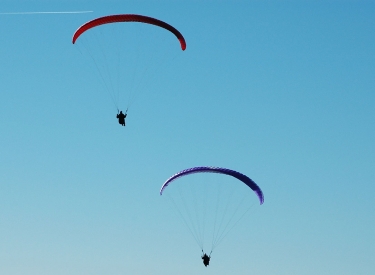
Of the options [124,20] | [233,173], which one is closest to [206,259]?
[233,173]

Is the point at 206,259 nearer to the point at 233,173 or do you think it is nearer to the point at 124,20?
the point at 233,173

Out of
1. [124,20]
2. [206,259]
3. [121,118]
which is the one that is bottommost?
[206,259]

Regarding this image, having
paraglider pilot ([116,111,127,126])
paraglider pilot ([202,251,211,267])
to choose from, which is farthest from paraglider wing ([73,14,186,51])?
paraglider pilot ([202,251,211,267])

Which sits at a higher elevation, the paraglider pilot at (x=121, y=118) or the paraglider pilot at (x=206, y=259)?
the paraglider pilot at (x=121, y=118)

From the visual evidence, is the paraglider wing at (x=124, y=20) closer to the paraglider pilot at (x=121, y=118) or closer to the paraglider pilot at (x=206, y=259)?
the paraglider pilot at (x=121, y=118)

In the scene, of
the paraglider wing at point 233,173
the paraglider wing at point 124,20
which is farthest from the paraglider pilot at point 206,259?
the paraglider wing at point 124,20

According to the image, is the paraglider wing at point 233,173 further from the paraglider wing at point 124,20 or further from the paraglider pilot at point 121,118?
the paraglider wing at point 124,20

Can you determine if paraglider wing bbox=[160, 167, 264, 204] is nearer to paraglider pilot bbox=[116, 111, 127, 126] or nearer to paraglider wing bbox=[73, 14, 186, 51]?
paraglider pilot bbox=[116, 111, 127, 126]

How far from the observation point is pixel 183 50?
5394cm

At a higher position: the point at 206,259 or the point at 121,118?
the point at 121,118

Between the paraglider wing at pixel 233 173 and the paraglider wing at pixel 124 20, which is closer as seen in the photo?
the paraglider wing at pixel 124 20

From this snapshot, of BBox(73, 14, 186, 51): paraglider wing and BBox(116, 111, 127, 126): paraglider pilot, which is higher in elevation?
BBox(73, 14, 186, 51): paraglider wing

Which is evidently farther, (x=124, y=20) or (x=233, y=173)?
(x=233, y=173)

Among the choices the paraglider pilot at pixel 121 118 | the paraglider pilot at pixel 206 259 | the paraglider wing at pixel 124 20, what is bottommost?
the paraglider pilot at pixel 206 259
